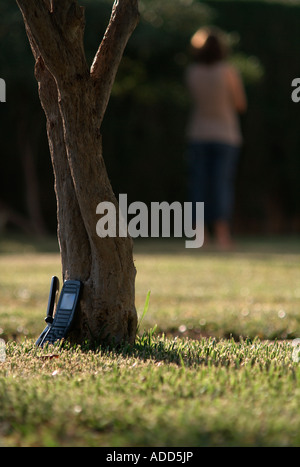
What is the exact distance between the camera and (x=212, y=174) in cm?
789

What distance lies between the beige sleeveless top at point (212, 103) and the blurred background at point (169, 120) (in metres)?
2.46

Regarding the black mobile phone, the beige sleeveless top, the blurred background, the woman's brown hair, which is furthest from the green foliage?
the blurred background

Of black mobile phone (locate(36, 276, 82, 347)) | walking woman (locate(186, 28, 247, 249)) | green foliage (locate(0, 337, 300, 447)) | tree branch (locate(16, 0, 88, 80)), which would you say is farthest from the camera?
walking woman (locate(186, 28, 247, 249))

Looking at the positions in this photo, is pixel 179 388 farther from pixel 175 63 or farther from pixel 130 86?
pixel 175 63

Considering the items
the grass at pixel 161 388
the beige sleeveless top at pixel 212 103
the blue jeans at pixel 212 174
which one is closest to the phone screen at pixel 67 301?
the grass at pixel 161 388

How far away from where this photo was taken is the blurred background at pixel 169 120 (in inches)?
415

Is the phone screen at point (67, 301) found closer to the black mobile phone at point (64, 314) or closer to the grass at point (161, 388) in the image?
the black mobile phone at point (64, 314)

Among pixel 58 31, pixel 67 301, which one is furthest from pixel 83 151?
pixel 67 301

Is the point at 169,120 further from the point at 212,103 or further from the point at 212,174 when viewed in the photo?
the point at 212,174

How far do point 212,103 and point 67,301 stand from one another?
564 cm

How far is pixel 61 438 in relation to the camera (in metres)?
1.58

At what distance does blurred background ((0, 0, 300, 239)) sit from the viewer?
10.5 metres

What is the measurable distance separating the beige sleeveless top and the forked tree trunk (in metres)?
5.29

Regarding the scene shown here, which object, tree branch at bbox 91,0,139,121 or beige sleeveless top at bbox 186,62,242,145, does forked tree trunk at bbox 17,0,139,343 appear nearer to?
tree branch at bbox 91,0,139,121
